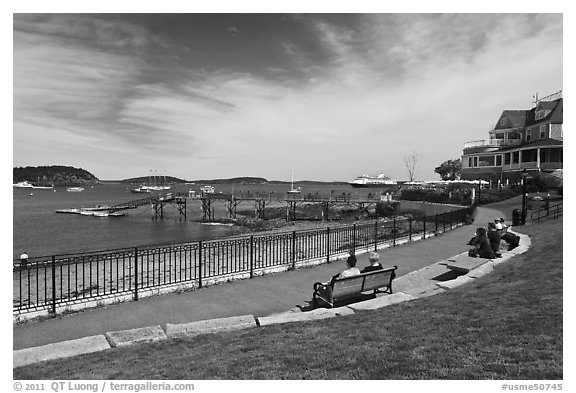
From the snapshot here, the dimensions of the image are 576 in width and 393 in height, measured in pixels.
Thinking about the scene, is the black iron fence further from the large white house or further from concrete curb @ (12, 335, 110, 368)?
the large white house

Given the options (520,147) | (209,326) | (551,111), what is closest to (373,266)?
(209,326)

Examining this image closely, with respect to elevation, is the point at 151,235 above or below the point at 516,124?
below

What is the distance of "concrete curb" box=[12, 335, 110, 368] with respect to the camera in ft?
16.9

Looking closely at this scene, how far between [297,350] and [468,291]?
14.2ft

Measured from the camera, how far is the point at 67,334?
654 centimetres

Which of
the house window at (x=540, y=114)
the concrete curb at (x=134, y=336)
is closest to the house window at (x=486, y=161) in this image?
the house window at (x=540, y=114)

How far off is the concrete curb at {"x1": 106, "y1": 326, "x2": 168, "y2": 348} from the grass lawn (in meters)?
0.23

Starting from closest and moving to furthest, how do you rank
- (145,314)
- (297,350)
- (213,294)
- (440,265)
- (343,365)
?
(343,365), (297,350), (145,314), (213,294), (440,265)

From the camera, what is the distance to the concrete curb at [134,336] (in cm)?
572

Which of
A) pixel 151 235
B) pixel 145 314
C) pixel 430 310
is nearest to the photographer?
pixel 430 310

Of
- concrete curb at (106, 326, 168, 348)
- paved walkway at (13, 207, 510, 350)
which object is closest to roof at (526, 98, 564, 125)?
paved walkway at (13, 207, 510, 350)

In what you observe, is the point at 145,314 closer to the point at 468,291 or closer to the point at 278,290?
the point at 278,290

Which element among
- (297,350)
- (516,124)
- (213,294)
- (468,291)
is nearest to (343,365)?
(297,350)

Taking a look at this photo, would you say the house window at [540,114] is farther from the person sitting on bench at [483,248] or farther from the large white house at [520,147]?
the person sitting on bench at [483,248]
